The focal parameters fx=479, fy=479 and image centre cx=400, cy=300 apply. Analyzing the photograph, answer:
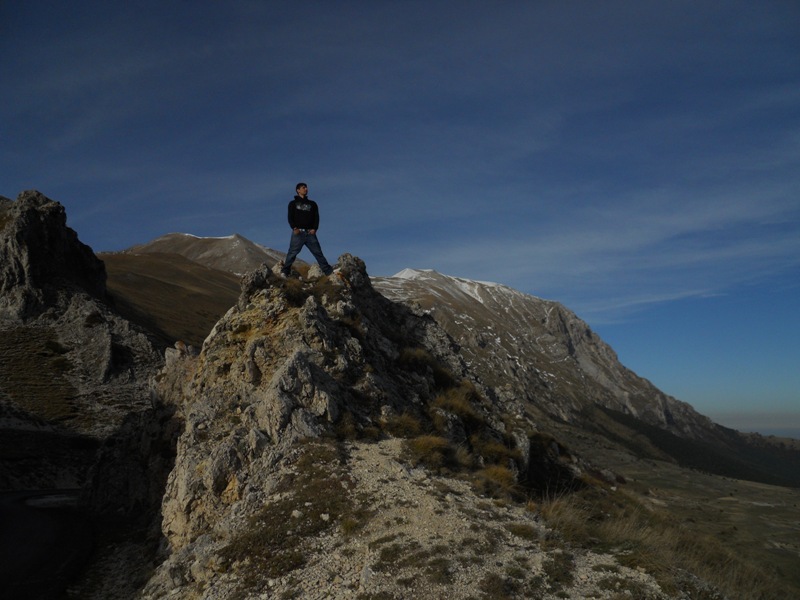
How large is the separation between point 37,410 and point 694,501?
307ft

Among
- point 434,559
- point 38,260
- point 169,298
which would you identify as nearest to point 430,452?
point 434,559

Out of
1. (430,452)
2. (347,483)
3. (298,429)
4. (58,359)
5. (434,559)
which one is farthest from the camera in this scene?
(58,359)

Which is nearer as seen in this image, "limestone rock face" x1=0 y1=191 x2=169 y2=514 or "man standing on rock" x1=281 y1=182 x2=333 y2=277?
"man standing on rock" x1=281 y1=182 x2=333 y2=277

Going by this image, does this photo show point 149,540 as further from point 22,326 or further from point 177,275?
point 177,275

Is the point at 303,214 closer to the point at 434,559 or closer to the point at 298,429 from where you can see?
the point at 298,429

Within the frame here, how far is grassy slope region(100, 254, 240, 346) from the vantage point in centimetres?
9460

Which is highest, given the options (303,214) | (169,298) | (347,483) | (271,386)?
(169,298)

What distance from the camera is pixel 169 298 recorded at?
125500 mm

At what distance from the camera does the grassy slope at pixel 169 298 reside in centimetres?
9460

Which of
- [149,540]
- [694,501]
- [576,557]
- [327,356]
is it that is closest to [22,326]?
[149,540]

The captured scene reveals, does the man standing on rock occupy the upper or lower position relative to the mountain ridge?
upper

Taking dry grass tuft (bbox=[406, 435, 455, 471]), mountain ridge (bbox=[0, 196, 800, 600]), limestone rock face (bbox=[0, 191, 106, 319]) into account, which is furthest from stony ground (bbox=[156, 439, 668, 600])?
limestone rock face (bbox=[0, 191, 106, 319])

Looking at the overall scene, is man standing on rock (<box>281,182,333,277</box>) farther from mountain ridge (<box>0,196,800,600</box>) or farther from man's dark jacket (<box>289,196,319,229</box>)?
mountain ridge (<box>0,196,800,600</box>)

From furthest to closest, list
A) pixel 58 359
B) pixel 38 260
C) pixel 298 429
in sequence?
pixel 38 260 → pixel 58 359 → pixel 298 429
